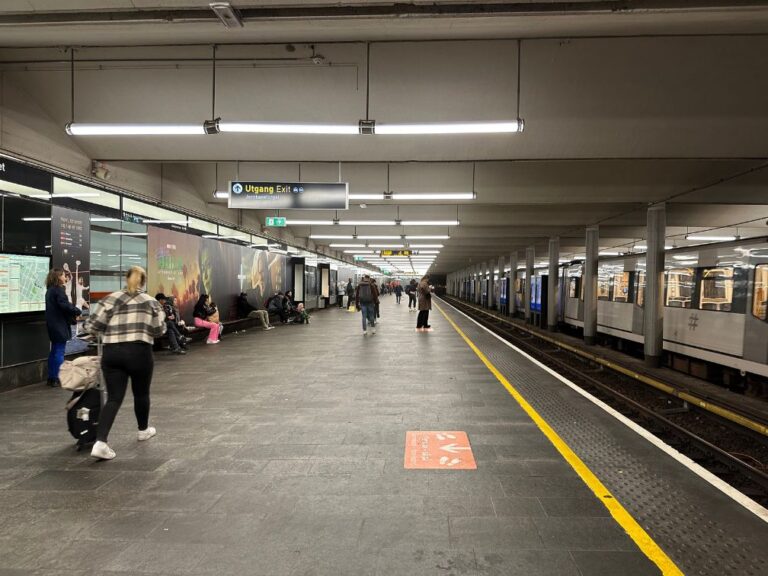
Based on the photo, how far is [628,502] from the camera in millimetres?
3086

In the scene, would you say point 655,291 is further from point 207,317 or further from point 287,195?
point 207,317

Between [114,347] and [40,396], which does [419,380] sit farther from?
[40,396]

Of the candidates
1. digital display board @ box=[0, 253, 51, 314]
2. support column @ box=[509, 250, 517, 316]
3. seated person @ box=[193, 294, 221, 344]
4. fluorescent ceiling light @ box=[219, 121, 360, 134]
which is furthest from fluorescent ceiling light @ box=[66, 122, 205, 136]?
support column @ box=[509, 250, 517, 316]

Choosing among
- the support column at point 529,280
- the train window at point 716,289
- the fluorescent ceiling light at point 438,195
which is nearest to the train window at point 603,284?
the train window at point 716,289

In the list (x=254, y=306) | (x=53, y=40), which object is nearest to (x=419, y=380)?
(x=53, y=40)

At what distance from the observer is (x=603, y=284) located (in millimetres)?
14062

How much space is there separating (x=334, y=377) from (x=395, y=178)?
5634 millimetres

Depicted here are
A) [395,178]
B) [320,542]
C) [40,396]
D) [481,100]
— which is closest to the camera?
[320,542]

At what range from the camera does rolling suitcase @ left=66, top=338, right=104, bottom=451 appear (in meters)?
4.04

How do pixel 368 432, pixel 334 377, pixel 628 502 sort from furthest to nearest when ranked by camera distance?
pixel 334 377, pixel 368 432, pixel 628 502

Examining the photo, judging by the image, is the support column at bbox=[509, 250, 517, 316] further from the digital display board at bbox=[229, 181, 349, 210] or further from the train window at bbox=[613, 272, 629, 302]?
the digital display board at bbox=[229, 181, 349, 210]

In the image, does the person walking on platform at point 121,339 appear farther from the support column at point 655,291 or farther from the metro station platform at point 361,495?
the support column at point 655,291

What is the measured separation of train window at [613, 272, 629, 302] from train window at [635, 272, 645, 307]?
627mm

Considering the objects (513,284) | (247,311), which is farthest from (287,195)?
(513,284)
